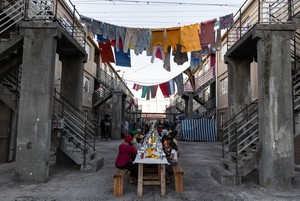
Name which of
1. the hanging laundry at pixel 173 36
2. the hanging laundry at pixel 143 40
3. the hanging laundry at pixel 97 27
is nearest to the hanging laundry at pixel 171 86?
the hanging laundry at pixel 143 40

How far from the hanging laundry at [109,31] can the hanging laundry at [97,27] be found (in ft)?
0.59

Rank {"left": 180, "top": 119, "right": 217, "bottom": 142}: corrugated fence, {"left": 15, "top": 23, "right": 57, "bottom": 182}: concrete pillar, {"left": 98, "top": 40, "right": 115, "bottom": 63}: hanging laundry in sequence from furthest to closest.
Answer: {"left": 180, "top": 119, "right": 217, "bottom": 142}: corrugated fence
{"left": 98, "top": 40, "right": 115, "bottom": 63}: hanging laundry
{"left": 15, "top": 23, "right": 57, "bottom": 182}: concrete pillar

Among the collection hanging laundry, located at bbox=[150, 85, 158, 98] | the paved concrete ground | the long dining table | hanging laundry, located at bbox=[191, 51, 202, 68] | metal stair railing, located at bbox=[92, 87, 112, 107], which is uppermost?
hanging laundry, located at bbox=[191, 51, 202, 68]

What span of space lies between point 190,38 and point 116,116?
40.9 ft

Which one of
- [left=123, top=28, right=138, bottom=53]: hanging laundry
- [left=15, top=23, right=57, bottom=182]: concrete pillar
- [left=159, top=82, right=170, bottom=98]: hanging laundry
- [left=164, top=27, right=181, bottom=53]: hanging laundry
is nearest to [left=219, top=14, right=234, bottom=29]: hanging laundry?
[left=164, top=27, right=181, bottom=53]: hanging laundry

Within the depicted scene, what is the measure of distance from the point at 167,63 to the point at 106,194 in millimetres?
8304

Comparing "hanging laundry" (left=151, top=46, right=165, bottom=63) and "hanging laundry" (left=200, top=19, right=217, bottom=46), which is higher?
"hanging laundry" (left=200, top=19, right=217, bottom=46)

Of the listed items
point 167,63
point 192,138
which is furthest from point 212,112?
point 167,63

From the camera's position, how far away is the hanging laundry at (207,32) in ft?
37.6

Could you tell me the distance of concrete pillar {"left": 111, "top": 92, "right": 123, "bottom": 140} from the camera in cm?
2217

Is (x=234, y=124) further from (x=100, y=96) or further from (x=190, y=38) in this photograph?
(x=100, y=96)

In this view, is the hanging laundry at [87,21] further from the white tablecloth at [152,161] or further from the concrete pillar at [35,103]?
the white tablecloth at [152,161]

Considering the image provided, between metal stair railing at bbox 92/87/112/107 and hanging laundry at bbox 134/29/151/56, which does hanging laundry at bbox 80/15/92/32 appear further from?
metal stair railing at bbox 92/87/112/107

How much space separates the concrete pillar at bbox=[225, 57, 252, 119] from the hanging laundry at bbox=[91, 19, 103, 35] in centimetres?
569
